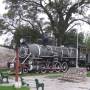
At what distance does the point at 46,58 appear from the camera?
48.7 meters

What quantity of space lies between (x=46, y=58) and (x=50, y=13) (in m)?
18.1

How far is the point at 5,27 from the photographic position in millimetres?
65750

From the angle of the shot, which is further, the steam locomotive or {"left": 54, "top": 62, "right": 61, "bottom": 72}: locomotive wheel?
{"left": 54, "top": 62, "right": 61, "bottom": 72}: locomotive wheel

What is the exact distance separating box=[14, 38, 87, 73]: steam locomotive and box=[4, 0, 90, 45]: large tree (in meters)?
12.3

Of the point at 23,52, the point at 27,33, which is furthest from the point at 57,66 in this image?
the point at 27,33

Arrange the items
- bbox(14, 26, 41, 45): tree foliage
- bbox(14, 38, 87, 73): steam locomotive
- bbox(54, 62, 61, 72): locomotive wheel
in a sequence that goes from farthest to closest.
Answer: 1. bbox(14, 26, 41, 45): tree foliage
2. bbox(54, 62, 61, 72): locomotive wheel
3. bbox(14, 38, 87, 73): steam locomotive

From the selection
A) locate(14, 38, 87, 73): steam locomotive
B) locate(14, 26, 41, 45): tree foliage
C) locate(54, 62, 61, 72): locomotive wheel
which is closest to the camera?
locate(14, 38, 87, 73): steam locomotive

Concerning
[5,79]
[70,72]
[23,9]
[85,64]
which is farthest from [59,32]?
[5,79]

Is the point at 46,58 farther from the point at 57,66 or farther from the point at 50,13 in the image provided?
the point at 50,13

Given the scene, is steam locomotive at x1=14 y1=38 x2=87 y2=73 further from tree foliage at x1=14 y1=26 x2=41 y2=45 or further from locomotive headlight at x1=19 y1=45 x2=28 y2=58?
tree foliage at x1=14 y1=26 x2=41 y2=45

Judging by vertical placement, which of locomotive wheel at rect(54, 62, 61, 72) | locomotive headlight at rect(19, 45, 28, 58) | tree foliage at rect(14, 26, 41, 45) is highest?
tree foliage at rect(14, 26, 41, 45)

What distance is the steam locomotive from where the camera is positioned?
46281mm

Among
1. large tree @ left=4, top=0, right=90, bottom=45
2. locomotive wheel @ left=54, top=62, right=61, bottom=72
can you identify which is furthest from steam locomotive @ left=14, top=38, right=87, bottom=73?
large tree @ left=4, top=0, right=90, bottom=45

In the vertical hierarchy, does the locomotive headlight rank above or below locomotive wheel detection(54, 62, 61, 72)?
above
